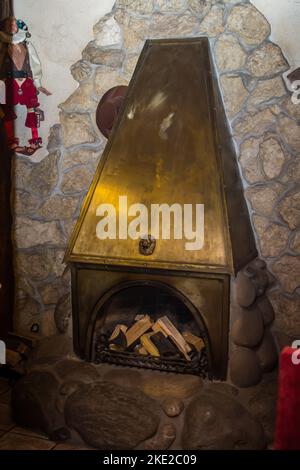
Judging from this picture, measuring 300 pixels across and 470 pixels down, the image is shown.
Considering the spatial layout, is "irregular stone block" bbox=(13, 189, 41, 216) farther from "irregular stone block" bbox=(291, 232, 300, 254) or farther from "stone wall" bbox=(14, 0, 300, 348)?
"irregular stone block" bbox=(291, 232, 300, 254)

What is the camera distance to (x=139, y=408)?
1.99 m

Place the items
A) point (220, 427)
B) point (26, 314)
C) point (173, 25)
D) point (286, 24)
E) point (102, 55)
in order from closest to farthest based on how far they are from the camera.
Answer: point (220, 427), point (286, 24), point (173, 25), point (102, 55), point (26, 314)

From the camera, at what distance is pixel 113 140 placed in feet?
7.53

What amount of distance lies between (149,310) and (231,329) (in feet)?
2.00

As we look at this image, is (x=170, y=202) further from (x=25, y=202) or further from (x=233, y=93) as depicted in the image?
(x=25, y=202)

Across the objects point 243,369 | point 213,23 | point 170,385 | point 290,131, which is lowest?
point 170,385

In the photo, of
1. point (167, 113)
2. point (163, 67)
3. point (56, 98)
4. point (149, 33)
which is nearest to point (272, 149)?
point (167, 113)

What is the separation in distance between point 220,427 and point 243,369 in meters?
Result: 0.31

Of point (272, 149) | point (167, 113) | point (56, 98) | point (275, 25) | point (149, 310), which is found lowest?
point (149, 310)

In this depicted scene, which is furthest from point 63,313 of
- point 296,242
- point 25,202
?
point 296,242

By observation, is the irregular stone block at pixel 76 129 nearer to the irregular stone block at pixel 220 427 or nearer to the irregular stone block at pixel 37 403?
the irregular stone block at pixel 37 403

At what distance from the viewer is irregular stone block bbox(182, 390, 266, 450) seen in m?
1.85

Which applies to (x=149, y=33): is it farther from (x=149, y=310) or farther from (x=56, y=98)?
(x=149, y=310)

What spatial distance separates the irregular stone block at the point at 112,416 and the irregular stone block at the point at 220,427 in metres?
0.17
